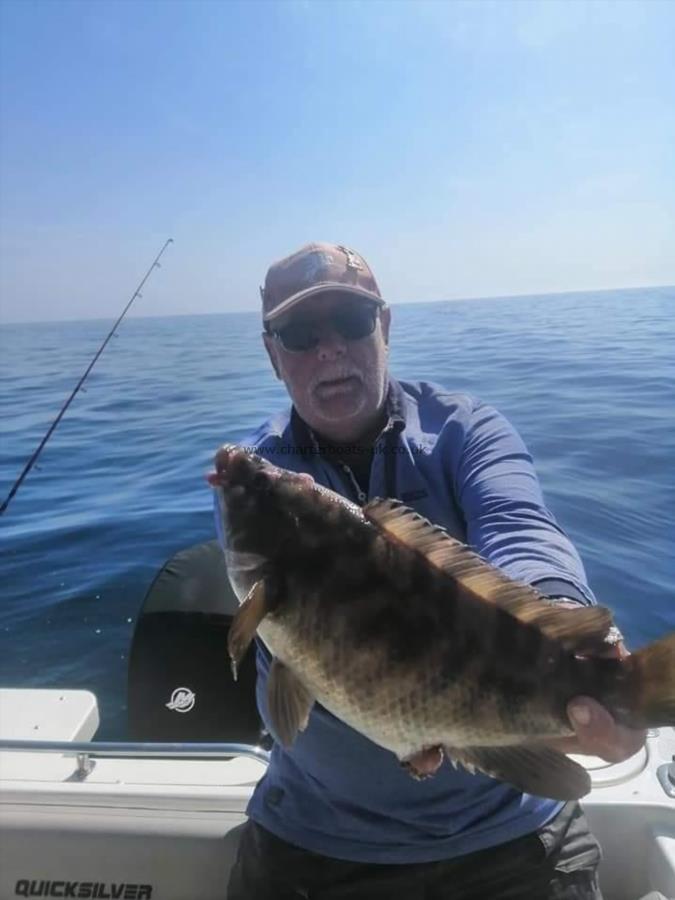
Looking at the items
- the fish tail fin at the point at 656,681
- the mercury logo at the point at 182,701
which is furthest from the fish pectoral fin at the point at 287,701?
the mercury logo at the point at 182,701

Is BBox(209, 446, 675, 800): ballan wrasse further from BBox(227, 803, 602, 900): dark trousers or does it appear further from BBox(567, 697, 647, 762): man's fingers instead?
BBox(227, 803, 602, 900): dark trousers

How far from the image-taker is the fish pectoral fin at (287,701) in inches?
78.0

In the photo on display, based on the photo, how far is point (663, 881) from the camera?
2.84 m

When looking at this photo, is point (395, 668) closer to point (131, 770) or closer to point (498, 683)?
point (498, 683)

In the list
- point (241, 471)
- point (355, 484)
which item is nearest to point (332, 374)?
point (355, 484)

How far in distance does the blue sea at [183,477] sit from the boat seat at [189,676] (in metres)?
0.89

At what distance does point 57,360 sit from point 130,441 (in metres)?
18.6

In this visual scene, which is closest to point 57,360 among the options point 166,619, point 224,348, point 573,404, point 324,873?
point 224,348

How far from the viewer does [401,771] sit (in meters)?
2.55

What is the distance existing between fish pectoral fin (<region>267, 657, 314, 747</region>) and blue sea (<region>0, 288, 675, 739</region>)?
3.42 meters

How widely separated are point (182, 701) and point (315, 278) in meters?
2.60

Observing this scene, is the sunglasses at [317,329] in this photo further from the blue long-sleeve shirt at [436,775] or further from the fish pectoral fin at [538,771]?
the fish pectoral fin at [538,771]

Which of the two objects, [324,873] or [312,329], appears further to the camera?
[312,329]

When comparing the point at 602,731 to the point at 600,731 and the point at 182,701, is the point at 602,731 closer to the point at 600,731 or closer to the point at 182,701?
the point at 600,731
